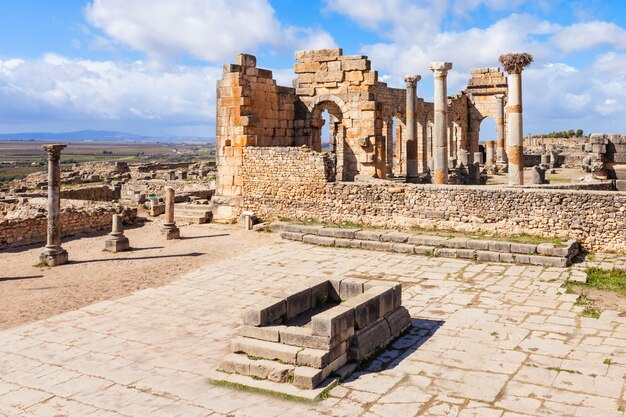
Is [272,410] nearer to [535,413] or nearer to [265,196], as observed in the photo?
[535,413]

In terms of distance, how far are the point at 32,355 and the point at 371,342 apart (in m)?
4.34

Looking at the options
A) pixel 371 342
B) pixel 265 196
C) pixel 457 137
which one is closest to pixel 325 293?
pixel 371 342

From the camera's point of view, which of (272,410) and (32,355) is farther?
(32,355)

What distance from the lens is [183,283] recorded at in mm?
11617

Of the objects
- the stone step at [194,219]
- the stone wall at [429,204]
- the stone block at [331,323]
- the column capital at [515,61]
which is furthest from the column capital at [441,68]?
the stone block at [331,323]

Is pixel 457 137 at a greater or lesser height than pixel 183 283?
greater

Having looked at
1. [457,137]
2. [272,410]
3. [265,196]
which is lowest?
[272,410]

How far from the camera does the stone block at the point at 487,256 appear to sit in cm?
1292

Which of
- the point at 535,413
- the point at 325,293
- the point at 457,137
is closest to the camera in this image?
the point at 535,413

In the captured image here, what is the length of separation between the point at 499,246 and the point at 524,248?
0.54 m

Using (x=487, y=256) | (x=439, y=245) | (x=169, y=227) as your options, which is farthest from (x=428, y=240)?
(x=169, y=227)

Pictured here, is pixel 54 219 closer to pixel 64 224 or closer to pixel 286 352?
pixel 64 224

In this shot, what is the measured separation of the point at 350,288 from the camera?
852cm

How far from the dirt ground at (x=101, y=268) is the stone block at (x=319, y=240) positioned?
108 cm
